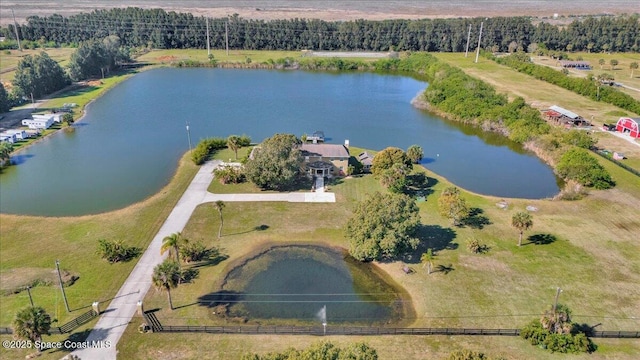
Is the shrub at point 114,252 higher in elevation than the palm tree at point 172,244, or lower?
lower

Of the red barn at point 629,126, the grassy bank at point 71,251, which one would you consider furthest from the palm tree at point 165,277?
the red barn at point 629,126

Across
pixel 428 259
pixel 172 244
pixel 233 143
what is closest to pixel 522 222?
pixel 428 259

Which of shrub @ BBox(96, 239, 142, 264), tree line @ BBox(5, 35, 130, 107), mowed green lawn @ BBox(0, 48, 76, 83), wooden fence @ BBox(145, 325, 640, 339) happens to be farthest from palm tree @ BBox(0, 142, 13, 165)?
mowed green lawn @ BBox(0, 48, 76, 83)

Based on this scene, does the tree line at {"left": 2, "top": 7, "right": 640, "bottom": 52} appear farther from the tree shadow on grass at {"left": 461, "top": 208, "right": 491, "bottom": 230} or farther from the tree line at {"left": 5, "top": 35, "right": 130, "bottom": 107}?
the tree shadow on grass at {"left": 461, "top": 208, "right": 491, "bottom": 230}

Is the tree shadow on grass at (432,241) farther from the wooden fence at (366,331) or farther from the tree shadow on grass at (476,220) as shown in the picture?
the wooden fence at (366,331)

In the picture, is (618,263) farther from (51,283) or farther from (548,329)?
(51,283)

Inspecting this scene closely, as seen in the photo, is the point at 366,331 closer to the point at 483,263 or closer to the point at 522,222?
the point at 483,263
